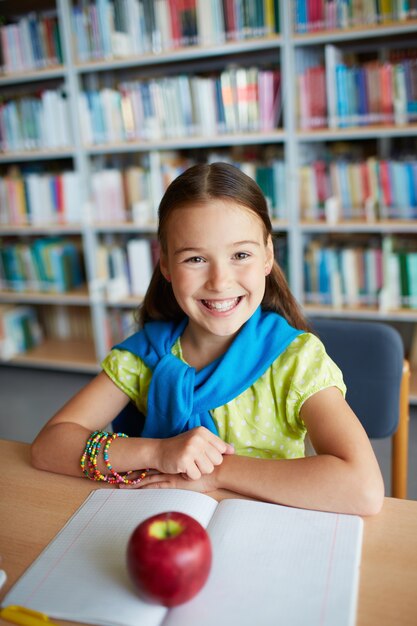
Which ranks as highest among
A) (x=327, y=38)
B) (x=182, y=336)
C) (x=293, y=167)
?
(x=327, y=38)

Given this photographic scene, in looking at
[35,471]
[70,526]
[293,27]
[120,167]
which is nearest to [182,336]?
[35,471]

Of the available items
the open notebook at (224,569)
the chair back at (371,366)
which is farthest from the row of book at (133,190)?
the open notebook at (224,569)

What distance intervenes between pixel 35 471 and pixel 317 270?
6.55 feet

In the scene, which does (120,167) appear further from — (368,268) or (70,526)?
(70,526)

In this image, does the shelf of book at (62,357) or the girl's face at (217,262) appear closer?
the girl's face at (217,262)

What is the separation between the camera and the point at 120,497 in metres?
0.91

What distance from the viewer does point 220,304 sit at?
1104 mm

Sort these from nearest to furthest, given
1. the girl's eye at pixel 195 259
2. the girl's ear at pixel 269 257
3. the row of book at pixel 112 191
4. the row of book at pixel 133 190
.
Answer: the girl's eye at pixel 195 259, the girl's ear at pixel 269 257, the row of book at pixel 112 191, the row of book at pixel 133 190

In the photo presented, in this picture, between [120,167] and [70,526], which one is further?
[120,167]

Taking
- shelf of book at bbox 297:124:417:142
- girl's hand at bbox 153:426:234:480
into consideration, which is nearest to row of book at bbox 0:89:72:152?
shelf of book at bbox 297:124:417:142

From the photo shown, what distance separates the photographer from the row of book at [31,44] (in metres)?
3.10

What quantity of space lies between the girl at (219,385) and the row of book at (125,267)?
193cm

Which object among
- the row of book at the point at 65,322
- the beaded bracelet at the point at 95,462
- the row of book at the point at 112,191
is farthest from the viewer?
the row of book at the point at 65,322

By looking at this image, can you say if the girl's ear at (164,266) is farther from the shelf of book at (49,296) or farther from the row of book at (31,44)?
the row of book at (31,44)
